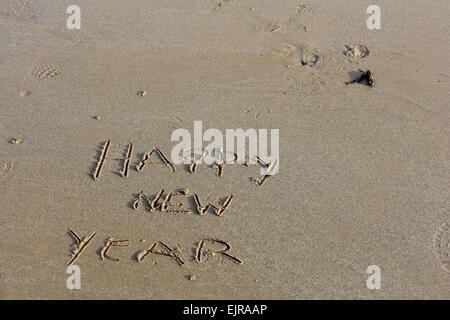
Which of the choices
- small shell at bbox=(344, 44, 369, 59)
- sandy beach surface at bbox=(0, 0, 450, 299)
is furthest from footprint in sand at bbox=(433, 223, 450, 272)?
small shell at bbox=(344, 44, 369, 59)

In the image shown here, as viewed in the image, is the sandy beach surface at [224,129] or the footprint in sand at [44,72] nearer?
the sandy beach surface at [224,129]

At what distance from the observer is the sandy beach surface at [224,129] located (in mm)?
2873

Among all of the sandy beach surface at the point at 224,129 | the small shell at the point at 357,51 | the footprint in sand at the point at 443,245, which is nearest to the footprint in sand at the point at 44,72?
the sandy beach surface at the point at 224,129

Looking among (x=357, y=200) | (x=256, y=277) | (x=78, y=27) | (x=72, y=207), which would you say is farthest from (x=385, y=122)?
(x=78, y=27)

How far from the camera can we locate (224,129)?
368 cm

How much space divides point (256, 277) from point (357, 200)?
98 centimetres

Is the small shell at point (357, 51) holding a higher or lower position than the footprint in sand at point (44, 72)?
higher

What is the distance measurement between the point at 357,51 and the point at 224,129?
1672 mm

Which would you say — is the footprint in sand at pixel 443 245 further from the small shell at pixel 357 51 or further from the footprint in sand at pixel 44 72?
the footprint in sand at pixel 44 72

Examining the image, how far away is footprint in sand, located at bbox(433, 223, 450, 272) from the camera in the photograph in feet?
9.45

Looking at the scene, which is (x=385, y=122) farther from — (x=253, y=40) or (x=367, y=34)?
(x=253, y=40)

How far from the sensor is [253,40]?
4469 mm

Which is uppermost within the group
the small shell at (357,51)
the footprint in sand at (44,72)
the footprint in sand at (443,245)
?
the small shell at (357,51)

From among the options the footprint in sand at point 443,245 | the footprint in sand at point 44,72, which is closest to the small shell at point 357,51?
the footprint in sand at point 443,245
